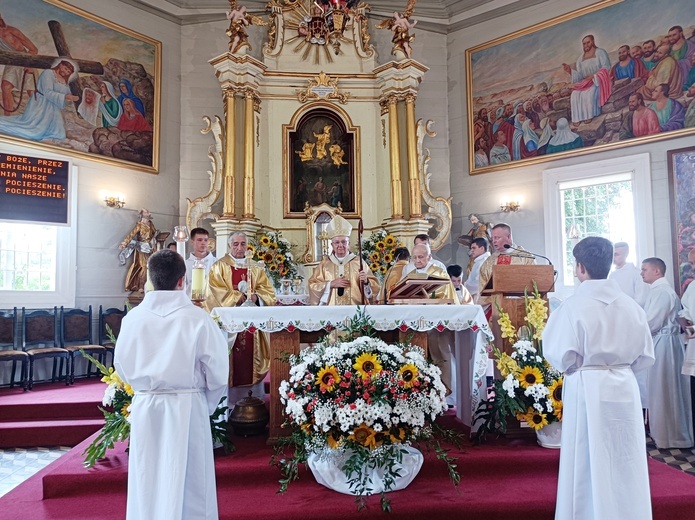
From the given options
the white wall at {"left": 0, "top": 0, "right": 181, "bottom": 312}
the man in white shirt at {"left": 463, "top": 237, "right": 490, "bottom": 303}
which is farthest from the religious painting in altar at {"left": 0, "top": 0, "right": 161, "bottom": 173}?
the man in white shirt at {"left": 463, "top": 237, "right": 490, "bottom": 303}

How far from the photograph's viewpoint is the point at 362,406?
3.34 m

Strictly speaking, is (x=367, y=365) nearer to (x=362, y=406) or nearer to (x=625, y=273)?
(x=362, y=406)

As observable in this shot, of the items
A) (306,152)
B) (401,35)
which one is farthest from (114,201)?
(401,35)

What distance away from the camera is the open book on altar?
4.41 metres

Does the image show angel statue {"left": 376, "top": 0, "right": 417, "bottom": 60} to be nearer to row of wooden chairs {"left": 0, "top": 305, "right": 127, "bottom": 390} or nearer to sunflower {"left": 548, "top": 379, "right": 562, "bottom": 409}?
row of wooden chairs {"left": 0, "top": 305, "right": 127, "bottom": 390}

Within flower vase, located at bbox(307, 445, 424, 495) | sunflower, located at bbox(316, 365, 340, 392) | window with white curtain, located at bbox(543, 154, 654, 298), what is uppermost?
window with white curtain, located at bbox(543, 154, 654, 298)

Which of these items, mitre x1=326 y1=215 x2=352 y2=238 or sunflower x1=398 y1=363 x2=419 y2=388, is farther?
mitre x1=326 y1=215 x2=352 y2=238

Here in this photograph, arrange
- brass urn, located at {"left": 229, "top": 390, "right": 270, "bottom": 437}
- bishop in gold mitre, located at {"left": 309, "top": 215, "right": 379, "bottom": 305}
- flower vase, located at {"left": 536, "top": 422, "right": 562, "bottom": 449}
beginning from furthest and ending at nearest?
bishop in gold mitre, located at {"left": 309, "top": 215, "right": 379, "bottom": 305}
brass urn, located at {"left": 229, "top": 390, "right": 270, "bottom": 437}
flower vase, located at {"left": 536, "top": 422, "right": 562, "bottom": 449}

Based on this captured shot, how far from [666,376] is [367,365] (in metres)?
4.10

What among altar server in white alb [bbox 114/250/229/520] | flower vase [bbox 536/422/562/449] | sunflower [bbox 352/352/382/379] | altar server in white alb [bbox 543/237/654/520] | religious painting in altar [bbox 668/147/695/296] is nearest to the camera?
altar server in white alb [bbox 114/250/229/520]

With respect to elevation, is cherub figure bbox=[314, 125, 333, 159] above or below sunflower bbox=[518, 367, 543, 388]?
above

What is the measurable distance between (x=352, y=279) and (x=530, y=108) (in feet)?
21.1

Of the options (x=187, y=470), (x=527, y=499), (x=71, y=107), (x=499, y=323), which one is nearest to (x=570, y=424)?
(x=527, y=499)

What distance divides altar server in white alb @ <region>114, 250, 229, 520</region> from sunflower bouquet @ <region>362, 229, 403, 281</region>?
6369 mm
